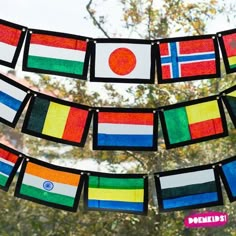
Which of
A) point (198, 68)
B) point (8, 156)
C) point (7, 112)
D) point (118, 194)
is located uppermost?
point (198, 68)

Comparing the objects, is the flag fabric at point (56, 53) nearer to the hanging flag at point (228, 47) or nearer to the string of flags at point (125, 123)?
the string of flags at point (125, 123)

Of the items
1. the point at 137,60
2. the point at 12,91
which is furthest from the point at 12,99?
the point at 137,60

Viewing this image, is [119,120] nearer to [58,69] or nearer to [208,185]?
[58,69]

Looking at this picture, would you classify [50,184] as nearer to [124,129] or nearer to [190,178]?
[124,129]

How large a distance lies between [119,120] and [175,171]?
0.28 m

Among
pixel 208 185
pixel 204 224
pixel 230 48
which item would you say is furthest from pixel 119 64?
pixel 204 224

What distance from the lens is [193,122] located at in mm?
1928

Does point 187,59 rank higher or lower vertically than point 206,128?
higher

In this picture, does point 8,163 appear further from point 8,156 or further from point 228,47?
point 228,47

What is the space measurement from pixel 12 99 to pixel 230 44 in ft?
2.67

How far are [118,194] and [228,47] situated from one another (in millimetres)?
667

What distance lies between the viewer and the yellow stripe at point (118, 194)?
198 centimetres

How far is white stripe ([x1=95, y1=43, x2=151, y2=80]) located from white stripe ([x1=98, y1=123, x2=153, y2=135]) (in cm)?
18

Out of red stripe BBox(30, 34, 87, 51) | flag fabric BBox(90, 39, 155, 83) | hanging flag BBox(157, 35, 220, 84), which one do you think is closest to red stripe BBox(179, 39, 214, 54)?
hanging flag BBox(157, 35, 220, 84)
